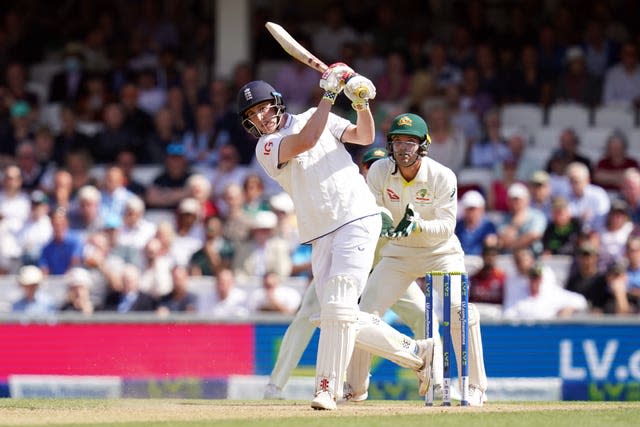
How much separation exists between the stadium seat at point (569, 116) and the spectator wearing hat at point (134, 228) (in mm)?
4991

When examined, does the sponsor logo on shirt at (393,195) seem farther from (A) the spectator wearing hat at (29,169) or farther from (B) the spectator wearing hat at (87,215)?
(A) the spectator wearing hat at (29,169)

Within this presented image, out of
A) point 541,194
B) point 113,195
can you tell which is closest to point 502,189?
point 541,194

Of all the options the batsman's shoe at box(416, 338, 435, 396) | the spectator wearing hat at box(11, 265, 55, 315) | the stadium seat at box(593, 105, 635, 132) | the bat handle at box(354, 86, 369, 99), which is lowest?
the batsman's shoe at box(416, 338, 435, 396)

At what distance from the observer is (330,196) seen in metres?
8.43

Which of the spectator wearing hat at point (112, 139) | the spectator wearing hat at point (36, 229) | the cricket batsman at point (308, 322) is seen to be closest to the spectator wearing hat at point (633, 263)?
the cricket batsman at point (308, 322)

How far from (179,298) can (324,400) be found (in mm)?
5607

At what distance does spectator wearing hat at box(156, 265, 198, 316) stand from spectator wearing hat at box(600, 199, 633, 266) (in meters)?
4.17

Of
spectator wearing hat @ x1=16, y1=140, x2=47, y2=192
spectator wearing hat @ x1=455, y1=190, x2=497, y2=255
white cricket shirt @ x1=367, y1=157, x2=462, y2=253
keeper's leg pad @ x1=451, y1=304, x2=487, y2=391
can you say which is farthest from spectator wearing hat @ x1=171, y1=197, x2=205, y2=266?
keeper's leg pad @ x1=451, y1=304, x2=487, y2=391

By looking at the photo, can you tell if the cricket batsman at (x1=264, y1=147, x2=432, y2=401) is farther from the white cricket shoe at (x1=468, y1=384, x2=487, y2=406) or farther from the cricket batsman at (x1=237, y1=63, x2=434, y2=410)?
the cricket batsman at (x1=237, y1=63, x2=434, y2=410)

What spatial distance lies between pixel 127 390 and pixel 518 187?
4.72 metres

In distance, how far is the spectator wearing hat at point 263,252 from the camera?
14.0 meters

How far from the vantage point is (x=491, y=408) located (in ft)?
28.8

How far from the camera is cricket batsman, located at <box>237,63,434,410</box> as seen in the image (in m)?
8.30

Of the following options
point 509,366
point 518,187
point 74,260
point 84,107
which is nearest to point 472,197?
point 518,187
